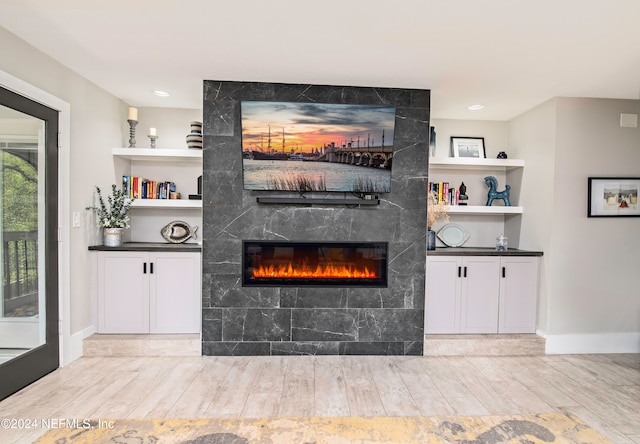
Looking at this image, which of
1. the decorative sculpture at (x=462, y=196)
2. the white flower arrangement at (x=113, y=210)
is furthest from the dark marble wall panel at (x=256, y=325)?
the decorative sculpture at (x=462, y=196)

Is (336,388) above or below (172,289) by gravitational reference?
below

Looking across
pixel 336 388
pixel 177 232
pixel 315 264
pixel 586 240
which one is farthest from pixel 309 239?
pixel 586 240

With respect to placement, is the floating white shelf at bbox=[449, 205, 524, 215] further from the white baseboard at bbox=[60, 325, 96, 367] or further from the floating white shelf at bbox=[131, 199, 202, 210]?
the white baseboard at bbox=[60, 325, 96, 367]

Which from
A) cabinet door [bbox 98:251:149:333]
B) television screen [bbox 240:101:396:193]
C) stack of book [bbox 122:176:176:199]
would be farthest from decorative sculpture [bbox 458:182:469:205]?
cabinet door [bbox 98:251:149:333]

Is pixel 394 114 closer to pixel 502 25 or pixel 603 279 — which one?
pixel 502 25

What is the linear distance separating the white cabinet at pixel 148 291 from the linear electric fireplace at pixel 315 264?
578 millimetres

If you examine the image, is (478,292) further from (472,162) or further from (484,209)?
(472,162)

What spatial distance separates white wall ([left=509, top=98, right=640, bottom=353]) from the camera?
3.55 meters

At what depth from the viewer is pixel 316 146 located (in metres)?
3.34

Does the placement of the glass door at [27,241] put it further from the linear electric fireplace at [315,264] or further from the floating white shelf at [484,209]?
the floating white shelf at [484,209]

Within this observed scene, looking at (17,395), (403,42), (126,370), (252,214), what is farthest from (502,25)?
(17,395)

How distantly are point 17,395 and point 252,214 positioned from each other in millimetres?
2154

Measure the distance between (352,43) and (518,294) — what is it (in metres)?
2.90

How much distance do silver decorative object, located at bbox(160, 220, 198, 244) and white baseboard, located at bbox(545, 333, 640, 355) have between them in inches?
149
